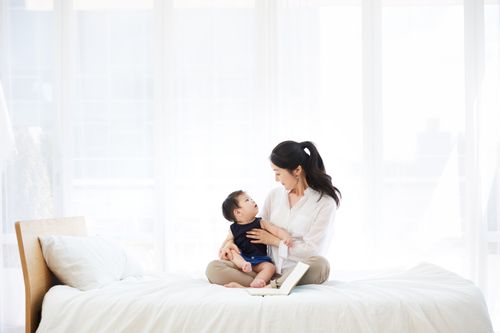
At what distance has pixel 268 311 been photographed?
2248 mm

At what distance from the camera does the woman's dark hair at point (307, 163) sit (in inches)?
115

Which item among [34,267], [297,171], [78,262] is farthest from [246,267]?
[34,267]

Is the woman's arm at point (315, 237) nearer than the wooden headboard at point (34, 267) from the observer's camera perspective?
No

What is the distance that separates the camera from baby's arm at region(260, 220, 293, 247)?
2.81 meters

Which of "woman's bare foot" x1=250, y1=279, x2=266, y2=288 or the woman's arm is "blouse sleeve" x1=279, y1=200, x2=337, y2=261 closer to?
the woman's arm

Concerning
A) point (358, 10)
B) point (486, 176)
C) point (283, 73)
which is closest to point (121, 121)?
point (283, 73)

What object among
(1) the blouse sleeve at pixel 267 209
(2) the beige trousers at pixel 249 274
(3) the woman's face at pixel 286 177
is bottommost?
(2) the beige trousers at pixel 249 274

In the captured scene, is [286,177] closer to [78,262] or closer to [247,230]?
[247,230]

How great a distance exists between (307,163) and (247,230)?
0.45 metres

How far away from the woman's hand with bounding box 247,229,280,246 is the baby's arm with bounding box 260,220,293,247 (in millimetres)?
19

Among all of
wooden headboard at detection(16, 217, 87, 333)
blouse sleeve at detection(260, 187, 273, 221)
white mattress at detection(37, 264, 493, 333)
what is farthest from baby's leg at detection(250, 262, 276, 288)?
wooden headboard at detection(16, 217, 87, 333)

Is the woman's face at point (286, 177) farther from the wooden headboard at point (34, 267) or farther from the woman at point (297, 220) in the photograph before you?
the wooden headboard at point (34, 267)

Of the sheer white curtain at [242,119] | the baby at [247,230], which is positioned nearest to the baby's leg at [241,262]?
the baby at [247,230]

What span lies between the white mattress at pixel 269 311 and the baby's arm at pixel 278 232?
0.38m
